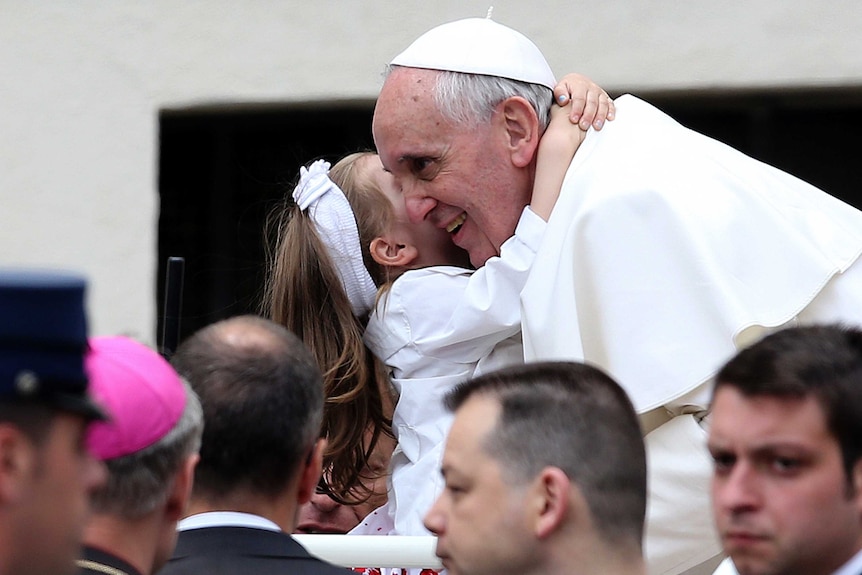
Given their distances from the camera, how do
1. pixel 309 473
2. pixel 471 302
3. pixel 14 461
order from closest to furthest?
pixel 14 461
pixel 309 473
pixel 471 302

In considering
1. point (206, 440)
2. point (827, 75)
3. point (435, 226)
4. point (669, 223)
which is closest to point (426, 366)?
point (435, 226)

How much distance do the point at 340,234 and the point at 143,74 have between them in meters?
2.63

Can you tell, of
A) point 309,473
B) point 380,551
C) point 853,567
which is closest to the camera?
point 853,567

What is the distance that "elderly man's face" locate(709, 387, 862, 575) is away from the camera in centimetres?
250

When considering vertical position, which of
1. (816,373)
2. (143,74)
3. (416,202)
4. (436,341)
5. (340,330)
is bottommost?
(143,74)

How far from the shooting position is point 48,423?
1.71 meters

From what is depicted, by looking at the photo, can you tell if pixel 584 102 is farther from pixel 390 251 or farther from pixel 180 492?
pixel 180 492

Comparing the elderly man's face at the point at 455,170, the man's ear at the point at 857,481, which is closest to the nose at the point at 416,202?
the elderly man's face at the point at 455,170

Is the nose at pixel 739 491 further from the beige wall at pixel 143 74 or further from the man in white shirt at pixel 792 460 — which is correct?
the beige wall at pixel 143 74

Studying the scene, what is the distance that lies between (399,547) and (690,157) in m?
1.40

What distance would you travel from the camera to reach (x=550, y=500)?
2617mm

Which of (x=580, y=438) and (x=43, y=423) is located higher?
(x=43, y=423)

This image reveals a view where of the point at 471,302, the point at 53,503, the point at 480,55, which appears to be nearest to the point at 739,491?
the point at 53,503

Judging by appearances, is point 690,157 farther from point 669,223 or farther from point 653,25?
point 653,25
